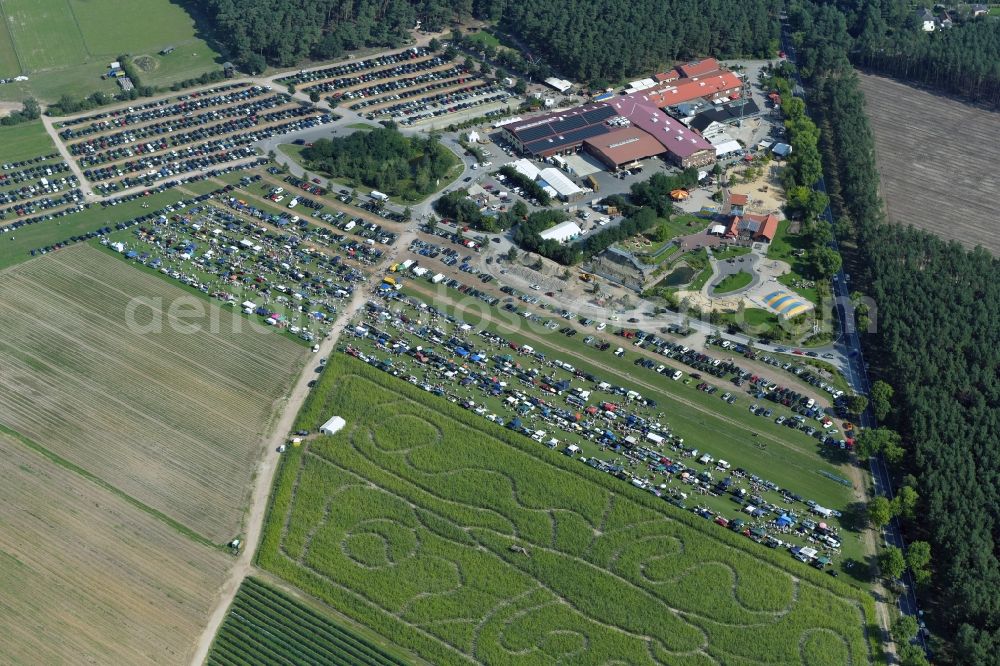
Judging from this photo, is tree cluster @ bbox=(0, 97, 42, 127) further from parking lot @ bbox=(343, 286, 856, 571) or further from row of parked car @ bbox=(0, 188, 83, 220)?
parking lot @ bbox=(343, 286, 856, 571)

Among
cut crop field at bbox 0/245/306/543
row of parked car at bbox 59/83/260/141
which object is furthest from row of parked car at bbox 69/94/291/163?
cut crop field at bbox 0/245/306/543

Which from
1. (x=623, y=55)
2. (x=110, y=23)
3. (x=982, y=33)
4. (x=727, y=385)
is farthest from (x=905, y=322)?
(x=110, y=23)

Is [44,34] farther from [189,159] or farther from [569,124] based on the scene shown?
[569,124]

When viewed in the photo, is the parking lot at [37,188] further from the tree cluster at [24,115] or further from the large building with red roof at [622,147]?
the large building with red roof at [622,147]

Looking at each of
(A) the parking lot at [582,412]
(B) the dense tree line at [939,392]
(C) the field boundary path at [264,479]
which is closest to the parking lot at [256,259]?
(C) the field boundary path at [264,479]

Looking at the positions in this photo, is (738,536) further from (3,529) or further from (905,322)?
(3,529)

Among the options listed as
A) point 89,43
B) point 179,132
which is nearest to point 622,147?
point 179,132
